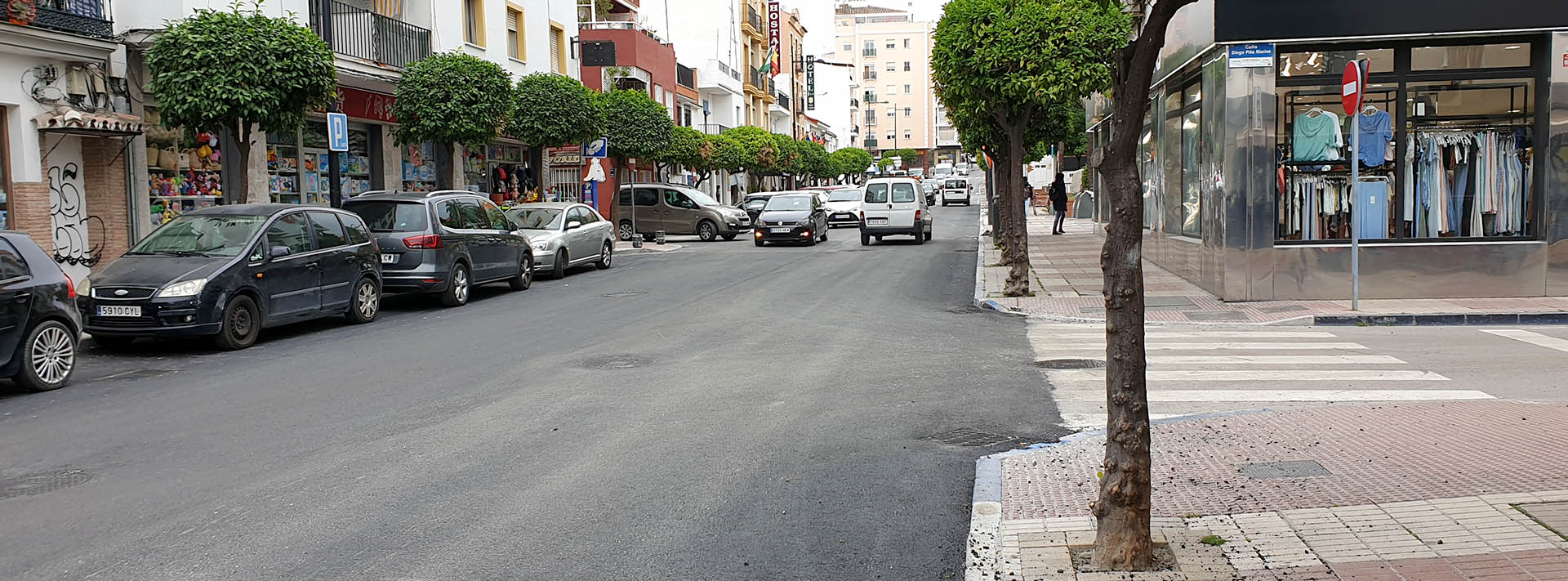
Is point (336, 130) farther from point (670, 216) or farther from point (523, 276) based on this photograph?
point (670, 216)

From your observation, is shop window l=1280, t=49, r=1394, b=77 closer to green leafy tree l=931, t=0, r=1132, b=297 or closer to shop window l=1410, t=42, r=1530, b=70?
shop window l=1410, t=42, r=1530, b=70

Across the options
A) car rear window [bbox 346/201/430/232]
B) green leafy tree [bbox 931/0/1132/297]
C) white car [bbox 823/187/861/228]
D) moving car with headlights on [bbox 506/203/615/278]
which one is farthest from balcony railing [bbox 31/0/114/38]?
white car [bbox 823/187/861/228]

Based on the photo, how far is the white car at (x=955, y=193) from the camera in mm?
66375

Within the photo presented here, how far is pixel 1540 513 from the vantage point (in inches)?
195

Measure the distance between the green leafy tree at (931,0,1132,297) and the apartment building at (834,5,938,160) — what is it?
391ft

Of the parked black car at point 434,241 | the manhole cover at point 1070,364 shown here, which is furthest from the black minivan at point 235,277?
the manhole cover at point 1070,364

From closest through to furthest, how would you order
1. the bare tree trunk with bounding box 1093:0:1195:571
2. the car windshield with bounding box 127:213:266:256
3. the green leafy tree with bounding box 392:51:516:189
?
the bare tree trunk with bounding box 1093:0:1195:571, the car windshield with bounding box 127:213:266:256, the green leafy tree with bounding box 392:51:516:189

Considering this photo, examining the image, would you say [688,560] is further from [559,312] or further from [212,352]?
[559,312]

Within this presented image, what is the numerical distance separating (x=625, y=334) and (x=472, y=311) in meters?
3.86

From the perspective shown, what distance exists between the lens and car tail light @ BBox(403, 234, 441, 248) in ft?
50.8

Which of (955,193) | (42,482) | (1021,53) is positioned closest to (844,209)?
(955,193)

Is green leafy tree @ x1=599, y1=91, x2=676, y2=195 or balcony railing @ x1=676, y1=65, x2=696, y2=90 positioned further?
balcony railing @ x1=676, y1=65, x2=696, y2=90

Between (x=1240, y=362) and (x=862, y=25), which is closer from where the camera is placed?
(x=1240, y=362)

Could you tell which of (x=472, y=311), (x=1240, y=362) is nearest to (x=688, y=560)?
(x=1240, y=362)
